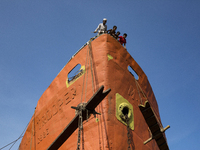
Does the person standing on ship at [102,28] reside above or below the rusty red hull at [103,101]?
above

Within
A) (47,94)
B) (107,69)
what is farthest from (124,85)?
(47,94)

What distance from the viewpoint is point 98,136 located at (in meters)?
7.06

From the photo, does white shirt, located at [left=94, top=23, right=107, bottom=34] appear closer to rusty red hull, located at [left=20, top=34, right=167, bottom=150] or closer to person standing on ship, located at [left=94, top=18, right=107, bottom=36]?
person standing on ship, located at [left=94, top=18, right=107, bottom=36]

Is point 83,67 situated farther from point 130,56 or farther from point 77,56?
point 130,56

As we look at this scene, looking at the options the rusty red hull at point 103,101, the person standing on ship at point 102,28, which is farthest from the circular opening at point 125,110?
the person standing on ship at point 102,28

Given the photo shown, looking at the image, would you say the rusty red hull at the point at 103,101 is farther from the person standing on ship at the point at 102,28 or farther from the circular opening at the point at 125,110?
the person standing on ship at the point at 102,28

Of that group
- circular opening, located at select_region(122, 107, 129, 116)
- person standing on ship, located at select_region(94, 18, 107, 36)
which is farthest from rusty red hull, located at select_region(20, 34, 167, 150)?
person standing on ship, located at select_region(94, 18, 107, 36)

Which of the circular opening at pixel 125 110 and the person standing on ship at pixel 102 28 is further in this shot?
the person standing on ship at pixel 102 28

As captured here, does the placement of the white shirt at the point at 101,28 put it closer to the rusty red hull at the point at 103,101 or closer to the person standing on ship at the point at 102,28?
the person standing on ship at the point at 102,28

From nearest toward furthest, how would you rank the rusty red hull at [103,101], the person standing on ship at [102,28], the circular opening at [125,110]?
1. the rusty red hull at [103,101]
2. the circular opening at [125,110]
3. the person standing on ship at [102,28]

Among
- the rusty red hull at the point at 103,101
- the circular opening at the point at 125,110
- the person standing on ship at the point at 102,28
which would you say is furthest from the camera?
the person standing on ship at the point at 102,28

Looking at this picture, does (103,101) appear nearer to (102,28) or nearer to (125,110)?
(125,110)

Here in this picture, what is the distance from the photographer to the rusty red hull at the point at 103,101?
23.9 ft

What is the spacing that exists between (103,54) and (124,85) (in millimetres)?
1451
